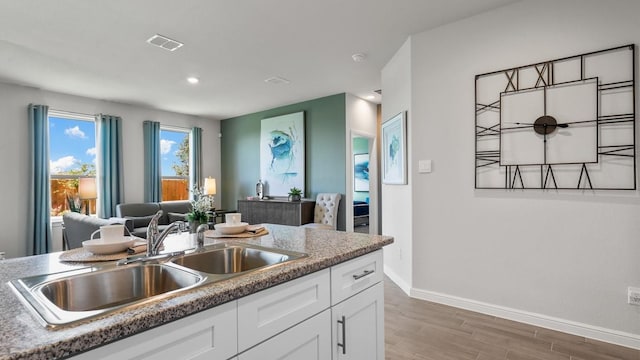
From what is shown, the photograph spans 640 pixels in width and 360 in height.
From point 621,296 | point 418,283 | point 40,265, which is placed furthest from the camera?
point 418,283

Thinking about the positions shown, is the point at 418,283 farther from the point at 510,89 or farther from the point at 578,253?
the point at 510,89

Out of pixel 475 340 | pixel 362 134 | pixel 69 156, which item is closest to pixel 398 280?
pixel 475 340

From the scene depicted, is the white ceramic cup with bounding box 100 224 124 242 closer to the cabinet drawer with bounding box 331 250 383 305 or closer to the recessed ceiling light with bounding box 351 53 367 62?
the cabinet drawer with bounding box 331 250 383 305

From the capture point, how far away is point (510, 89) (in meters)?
2.61

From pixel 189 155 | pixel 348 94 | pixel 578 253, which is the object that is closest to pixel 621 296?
pixel 578 253

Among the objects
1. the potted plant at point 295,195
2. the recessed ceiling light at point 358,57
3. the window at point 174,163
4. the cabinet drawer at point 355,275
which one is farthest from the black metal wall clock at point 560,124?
the window at point 174,163

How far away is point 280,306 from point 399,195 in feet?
8.84

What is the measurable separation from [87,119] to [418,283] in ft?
18.9

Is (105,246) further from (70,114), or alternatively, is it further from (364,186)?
(364,186)

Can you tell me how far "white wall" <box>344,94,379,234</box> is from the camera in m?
5.28

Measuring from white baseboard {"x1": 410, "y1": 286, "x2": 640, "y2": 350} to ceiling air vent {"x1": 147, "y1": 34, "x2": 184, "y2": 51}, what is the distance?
344 cm

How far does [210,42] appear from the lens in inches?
131

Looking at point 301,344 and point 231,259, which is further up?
point 231,259

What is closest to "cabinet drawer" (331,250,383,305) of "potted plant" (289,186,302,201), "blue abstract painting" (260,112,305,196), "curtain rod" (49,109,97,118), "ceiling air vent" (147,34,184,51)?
"ceiling air vent" (147,34,184,51)
